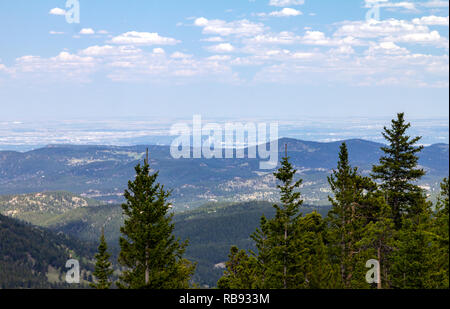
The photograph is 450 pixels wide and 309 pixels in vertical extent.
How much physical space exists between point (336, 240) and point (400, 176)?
1294cm

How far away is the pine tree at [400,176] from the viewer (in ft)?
171

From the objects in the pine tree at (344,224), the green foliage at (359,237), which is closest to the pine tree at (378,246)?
the green foliage at (359,237)

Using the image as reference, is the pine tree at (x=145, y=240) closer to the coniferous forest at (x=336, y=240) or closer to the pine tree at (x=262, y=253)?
the coniferous forest at (x=336, y=240)

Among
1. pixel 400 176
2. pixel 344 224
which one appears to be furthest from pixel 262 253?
pixel 400 176

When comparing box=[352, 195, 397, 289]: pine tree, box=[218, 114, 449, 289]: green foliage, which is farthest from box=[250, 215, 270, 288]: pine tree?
box=[352, 195, 397, 289]: pine tree

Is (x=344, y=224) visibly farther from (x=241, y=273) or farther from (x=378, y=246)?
(x=241, y=273)

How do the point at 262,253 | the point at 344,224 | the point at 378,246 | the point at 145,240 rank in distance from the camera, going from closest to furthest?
1. the point at 378,246
2. the point at 145,240
3. the point at 344,224
4. the point at 262,253

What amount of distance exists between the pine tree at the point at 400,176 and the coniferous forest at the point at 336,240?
0.11 meters

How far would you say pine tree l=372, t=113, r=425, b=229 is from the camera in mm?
52250

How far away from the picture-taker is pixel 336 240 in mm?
47594

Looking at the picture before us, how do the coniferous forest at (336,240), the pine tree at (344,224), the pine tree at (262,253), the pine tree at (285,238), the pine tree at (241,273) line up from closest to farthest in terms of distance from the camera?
1. the coniferous forest at (336,240)
2. the pine tree at (344,224)
3. the pine tree at (285,238)
4. the pine tree at (262,253)
5. the pine tree at (241,273)

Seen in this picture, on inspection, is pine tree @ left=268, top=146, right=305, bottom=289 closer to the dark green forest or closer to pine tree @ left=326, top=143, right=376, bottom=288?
the dark green forest
